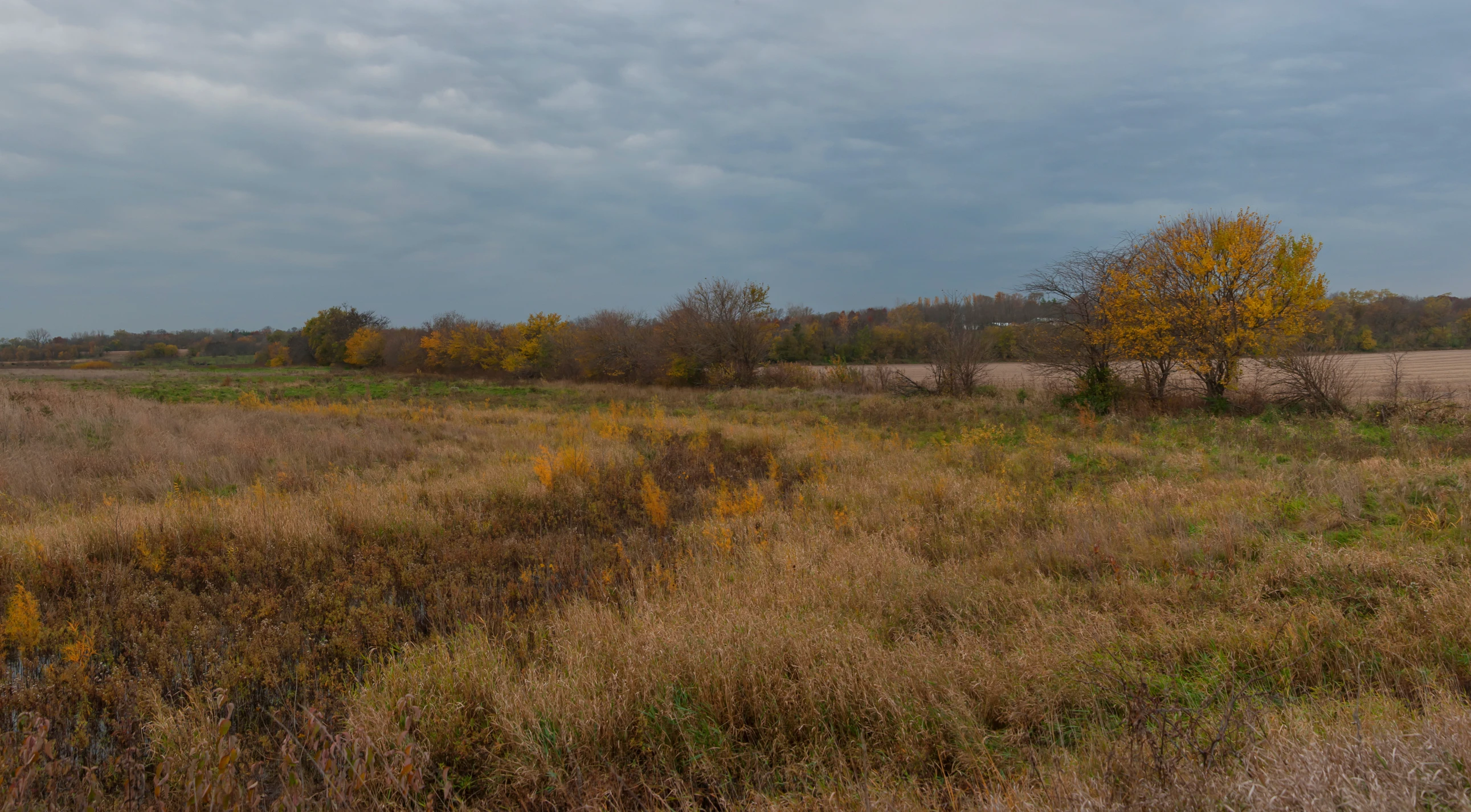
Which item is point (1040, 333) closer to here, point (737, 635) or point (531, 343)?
point (737, 635)

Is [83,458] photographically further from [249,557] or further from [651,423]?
[651,423]

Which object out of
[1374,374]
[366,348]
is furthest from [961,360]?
[366,348]

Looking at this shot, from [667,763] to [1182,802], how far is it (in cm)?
220

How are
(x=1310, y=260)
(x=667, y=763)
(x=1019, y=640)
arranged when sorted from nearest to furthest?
(x=667, y=763), (x=1019, y=640), (x=1310, y=260)

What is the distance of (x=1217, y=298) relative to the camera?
56.3ft

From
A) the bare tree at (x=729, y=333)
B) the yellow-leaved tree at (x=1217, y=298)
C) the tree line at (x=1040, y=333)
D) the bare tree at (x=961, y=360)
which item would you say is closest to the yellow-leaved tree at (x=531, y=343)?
the tree line at (x=1040, y=333)

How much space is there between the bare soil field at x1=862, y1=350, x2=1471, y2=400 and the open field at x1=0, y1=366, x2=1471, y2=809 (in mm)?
8998

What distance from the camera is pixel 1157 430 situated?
1492cm

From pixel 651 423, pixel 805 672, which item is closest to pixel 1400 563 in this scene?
pixel 805 672

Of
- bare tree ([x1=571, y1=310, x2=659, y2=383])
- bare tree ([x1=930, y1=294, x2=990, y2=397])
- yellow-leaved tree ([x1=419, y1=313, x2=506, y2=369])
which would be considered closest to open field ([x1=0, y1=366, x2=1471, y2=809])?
bare tree ([x1=930, y1=294, x2=990, y2=397])

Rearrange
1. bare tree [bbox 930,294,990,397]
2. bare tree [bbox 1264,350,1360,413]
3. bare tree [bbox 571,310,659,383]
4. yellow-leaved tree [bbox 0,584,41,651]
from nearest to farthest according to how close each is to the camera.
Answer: yellow-leaved tree [bbox 0,584,41,651], bare tree [bbox 1264,350,1360,413], bare tree [bbox 930,294,990,397], bare tree [bbox 571,310,659,383]

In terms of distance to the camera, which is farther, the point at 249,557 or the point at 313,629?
the point at 249,557

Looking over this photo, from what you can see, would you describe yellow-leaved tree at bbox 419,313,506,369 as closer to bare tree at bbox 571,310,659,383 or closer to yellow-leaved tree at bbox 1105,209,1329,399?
bare tree at bbox 571,310,659,383

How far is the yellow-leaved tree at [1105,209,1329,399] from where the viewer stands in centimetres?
1644
